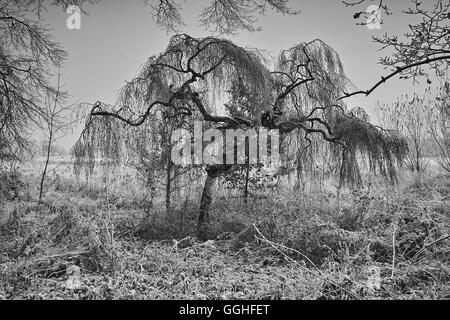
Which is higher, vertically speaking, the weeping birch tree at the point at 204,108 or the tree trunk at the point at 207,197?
the weeping birch tree at the point at 204,108

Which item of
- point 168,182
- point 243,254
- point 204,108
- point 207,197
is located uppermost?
point 204,108

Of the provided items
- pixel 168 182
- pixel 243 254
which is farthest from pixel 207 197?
pixel 168 182

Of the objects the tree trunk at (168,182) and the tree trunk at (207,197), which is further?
the tree trunk at (168,182)

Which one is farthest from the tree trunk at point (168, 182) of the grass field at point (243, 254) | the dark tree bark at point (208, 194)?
the dark tree bark at point (208, 194)

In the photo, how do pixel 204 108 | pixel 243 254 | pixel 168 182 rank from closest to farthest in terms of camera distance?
pixel 243 254 → pixel 204 108 → pixel 168 182

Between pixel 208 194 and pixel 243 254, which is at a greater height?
pixel 208 194

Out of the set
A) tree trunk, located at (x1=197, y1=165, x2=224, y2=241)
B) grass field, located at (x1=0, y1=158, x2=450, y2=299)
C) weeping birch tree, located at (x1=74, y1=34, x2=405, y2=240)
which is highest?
weeping birch tree, located at (x1=74, y1=34, x2=405, y2=240)

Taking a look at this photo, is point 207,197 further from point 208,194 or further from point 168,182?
point 168,182

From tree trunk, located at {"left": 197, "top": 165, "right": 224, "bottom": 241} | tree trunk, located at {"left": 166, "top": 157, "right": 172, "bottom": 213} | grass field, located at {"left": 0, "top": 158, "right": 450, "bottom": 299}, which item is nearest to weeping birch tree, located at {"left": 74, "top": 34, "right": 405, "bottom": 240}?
tree trunk, located at {"left": 197, "top": 165, "right": 224, "bottom": 241}

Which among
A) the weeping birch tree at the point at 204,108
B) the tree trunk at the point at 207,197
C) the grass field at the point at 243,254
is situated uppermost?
the weeping birch tree at the point at 204,108

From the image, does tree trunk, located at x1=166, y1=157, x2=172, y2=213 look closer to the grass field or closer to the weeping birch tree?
the grass field

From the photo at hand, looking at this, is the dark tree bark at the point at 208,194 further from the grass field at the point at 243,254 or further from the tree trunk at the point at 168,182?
the tree trunk at the point at 168,182

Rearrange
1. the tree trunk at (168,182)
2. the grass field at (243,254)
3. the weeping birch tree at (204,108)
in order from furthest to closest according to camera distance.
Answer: the tree trunk at (168,182), the weeping birch tree at (204,108), the grass field at (243,254)
